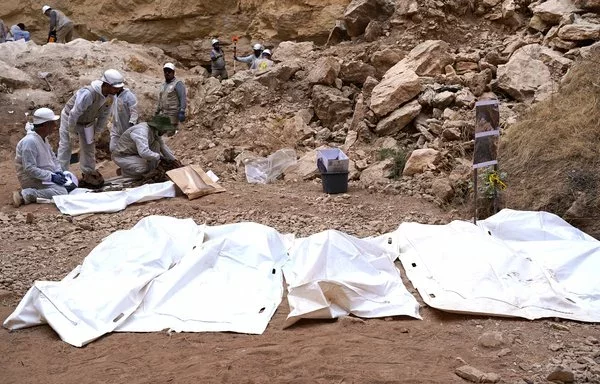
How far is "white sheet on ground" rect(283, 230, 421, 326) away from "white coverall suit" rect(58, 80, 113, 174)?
4.07 metres

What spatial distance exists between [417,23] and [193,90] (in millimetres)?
4028

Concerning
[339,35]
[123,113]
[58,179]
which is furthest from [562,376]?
[339,35]

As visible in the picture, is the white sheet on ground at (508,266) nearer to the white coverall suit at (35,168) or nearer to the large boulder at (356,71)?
the white coverall suit at (35,168)

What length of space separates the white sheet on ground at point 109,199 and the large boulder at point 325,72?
3.59 metres

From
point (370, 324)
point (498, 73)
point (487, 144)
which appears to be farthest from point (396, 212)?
point (498, 73)

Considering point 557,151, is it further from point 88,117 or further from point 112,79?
point 88,117

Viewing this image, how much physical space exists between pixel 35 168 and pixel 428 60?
5339 mm

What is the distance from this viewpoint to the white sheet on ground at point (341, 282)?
3.69 meters

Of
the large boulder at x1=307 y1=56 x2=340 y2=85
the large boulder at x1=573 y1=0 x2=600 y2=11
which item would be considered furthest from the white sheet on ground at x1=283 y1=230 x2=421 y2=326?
the large boulder at x1=573 y1=0 x2=600 y2=11

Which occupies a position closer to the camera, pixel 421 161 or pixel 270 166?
pixel 421 161

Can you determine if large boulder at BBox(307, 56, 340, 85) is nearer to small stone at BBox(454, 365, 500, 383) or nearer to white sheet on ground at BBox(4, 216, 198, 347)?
white sheet on ground at BBox(4, 216, 198, 347)

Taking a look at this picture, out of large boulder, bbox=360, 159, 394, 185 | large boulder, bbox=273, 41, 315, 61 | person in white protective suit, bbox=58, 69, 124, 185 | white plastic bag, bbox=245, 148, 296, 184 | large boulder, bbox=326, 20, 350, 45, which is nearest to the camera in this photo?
large boulder, bbox=360, 159, 394, 185

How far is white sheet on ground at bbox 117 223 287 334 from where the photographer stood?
3.62 meters

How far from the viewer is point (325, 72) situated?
9242 millimetres
